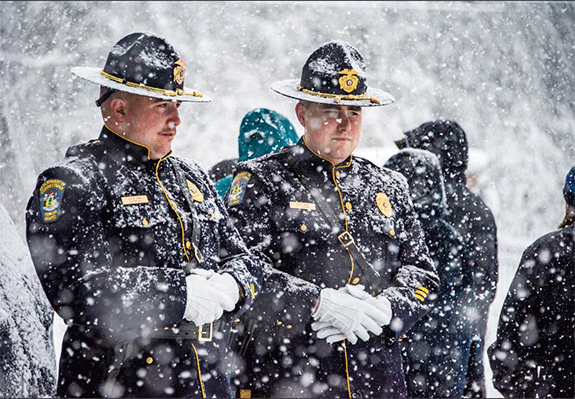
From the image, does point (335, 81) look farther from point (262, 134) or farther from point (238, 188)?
point (262, 134)

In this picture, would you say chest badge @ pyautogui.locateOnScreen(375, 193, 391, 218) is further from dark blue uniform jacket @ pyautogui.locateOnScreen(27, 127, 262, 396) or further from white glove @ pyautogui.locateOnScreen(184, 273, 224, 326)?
white glove @ pyautogui.locateOnScreen(184, 273, 224, 326)

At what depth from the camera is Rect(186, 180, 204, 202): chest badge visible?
2973 millimetres

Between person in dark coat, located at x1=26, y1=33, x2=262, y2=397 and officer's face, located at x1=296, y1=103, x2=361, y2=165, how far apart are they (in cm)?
59

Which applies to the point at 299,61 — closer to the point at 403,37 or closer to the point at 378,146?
the point at 403,37

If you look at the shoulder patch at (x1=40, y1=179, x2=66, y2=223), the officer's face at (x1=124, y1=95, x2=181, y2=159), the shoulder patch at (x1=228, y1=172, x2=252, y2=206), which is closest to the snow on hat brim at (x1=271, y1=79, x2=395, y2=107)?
the shoulder patch at (x1=228, y1=172, x2=252, y2=206)

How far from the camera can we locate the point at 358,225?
3.33m

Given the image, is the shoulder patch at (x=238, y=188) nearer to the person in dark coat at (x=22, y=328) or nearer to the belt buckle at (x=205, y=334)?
the belt buckle at (x=205, y=334)

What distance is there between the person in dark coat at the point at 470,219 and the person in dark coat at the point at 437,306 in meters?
0.21

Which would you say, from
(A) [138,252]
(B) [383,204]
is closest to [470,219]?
(B) [383,204]

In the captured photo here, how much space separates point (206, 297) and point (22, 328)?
718mm

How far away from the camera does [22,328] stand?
2.86 metres

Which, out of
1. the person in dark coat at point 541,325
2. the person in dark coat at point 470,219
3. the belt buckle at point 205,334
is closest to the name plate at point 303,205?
the belt buckle at point 205,334

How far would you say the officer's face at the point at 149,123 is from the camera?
2852 mm

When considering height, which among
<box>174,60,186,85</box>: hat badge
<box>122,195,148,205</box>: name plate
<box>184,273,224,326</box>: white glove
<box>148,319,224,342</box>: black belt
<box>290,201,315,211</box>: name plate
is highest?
<box>174,60,186,85</box>: hat badge
